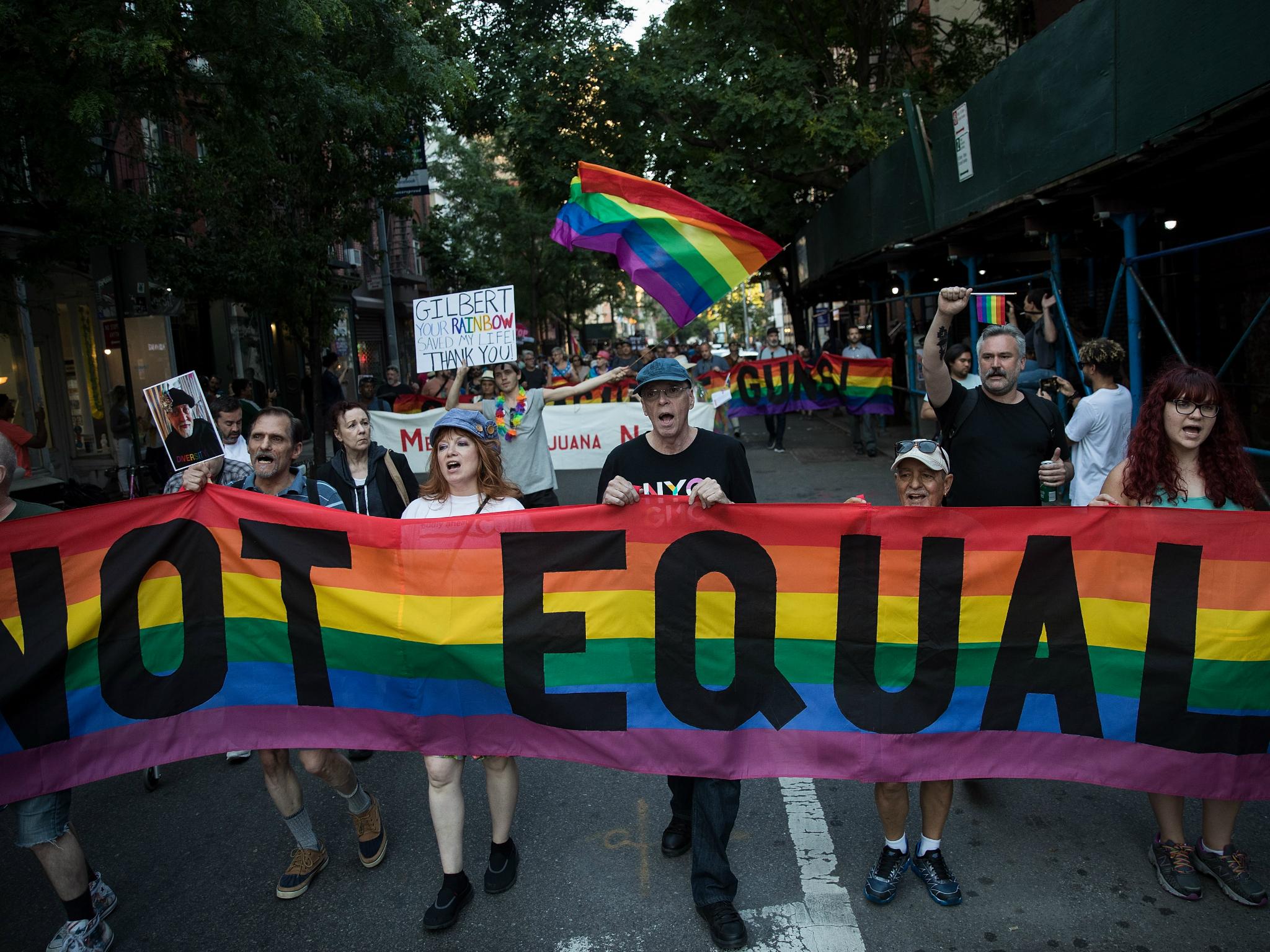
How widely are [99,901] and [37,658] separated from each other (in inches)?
37.1

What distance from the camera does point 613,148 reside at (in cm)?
1889

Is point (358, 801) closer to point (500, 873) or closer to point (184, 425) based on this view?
point (500, 873)

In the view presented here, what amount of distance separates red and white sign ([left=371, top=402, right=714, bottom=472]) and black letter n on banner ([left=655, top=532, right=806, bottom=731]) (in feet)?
29.3

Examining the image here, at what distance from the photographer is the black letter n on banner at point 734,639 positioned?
3604mm

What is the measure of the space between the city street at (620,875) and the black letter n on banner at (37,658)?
803 mm

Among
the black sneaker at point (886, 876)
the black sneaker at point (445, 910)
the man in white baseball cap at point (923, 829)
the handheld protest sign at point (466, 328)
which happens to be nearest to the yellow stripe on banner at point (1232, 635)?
the man in white baseball cap at point (923, 829)

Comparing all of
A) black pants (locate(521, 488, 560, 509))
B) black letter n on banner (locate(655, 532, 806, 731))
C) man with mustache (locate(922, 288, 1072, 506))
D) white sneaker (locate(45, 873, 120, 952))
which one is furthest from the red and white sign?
white sneaker (locate(45, 873, 120, 952))

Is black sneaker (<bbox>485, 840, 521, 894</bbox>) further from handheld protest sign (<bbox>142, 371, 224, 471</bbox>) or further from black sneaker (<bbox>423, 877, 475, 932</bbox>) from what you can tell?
handheld protest sign (<bbox>142, 371, 224, 471</bbox>)

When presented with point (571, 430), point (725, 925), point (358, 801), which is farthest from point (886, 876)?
point (571, 430)

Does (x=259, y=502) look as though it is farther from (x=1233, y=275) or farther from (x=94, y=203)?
(x=1233, y=275)

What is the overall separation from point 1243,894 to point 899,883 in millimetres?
1144

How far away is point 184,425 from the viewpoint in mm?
4117

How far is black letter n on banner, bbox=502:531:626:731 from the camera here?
3695 millimetres

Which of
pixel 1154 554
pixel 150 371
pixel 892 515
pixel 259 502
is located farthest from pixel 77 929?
pixel 150 371
